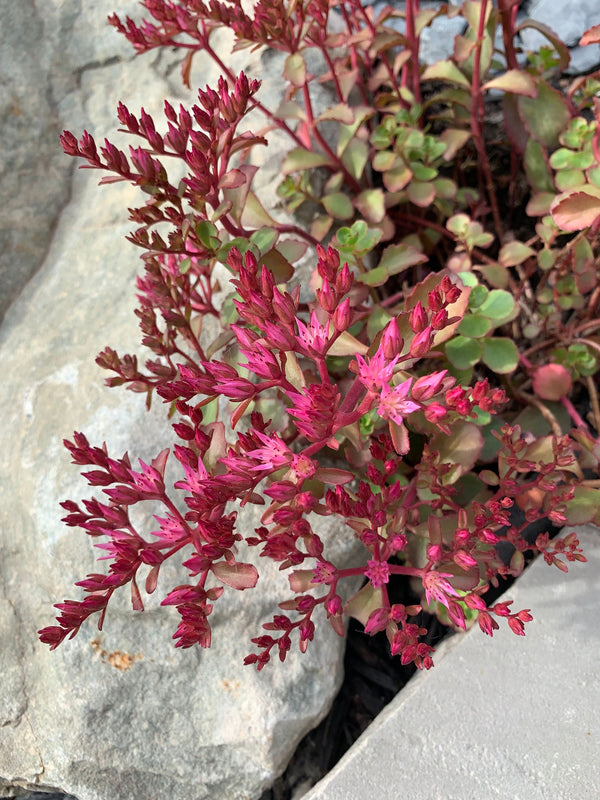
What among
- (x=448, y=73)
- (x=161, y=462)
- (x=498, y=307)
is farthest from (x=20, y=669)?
(x=448, y=73)

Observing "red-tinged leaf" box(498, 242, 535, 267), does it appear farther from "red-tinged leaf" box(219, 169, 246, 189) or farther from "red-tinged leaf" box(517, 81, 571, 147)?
"red-tinged leaf" box(219, 169, 246, 189)

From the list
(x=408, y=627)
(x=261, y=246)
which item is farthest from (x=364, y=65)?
(x=408, y=627)

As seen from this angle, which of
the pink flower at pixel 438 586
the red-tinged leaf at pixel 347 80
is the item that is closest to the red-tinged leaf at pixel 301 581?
the pink flower at pixel 438 586

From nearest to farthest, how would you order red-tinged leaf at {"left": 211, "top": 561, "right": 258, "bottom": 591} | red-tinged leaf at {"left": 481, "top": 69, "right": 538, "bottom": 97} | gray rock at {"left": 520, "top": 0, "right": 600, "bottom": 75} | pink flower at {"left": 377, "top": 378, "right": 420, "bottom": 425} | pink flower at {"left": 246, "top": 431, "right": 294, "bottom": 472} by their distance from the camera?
pink flower at {"left": 377, "top": 378, "right": 420, "bottom": 425}, pink flower at {"left": 246, "top": 431, "right": 294, "bottom": 472}, red-tinged leaf at {"left": 211, "top": 561, "right": 258, "bottom": 591}, red-tinged leaf at {"left": 481, "top": 69, "right": 538, "bottom": 97}, gray rock at {"left": 520, "top": 0, "right": 600, "bottom": 75}

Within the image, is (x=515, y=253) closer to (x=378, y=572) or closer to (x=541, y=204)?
(x=541, y=204)

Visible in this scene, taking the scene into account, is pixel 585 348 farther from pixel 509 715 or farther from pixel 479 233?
pixel 509 715

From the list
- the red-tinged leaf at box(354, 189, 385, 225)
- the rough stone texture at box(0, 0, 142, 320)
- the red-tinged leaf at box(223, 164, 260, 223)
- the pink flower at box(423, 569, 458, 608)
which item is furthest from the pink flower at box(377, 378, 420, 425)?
the rough stone texture at box(0, 0, 142, 320)

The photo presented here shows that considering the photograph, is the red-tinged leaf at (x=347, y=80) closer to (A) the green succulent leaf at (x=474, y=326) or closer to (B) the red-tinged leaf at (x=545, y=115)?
(B) the red-tinged leaf at (x=545, y=115)
